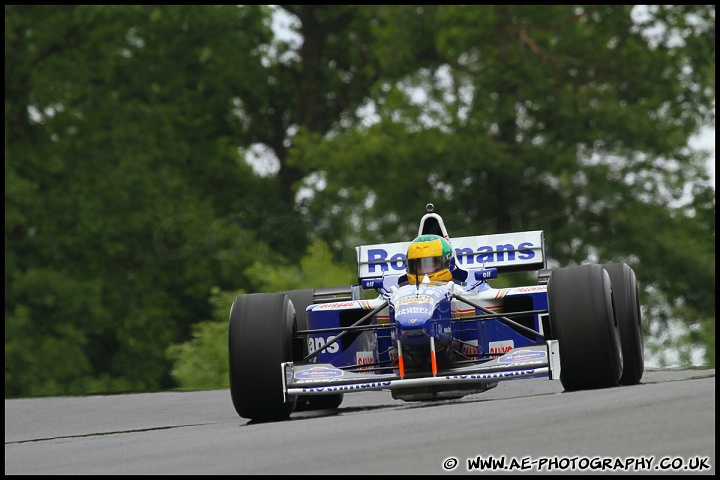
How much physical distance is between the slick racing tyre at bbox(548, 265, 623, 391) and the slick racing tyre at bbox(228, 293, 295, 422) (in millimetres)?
2176

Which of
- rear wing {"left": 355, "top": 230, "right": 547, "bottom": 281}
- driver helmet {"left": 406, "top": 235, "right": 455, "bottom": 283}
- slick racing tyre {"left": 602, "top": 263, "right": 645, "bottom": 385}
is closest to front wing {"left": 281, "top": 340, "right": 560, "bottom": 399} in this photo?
slick racing tyre {"left": 602, "top": 263, "right": 645, "bottom": 385}

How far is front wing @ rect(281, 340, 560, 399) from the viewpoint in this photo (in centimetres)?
1056

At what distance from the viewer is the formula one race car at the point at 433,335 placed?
416 inches

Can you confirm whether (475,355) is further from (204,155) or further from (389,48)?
(204,155)

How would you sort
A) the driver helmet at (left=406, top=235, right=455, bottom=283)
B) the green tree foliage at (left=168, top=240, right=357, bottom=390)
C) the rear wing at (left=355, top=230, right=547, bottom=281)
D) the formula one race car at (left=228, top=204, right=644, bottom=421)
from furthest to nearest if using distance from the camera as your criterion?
1. the green tree foliage at (left=168, top=240, right=357, bottom=390)
2. the rear wing at (left=355, top=230, right=547, bottom=281)
3. the driver helmet at (left=406, top=235, right=455, bottom=283)
4. the formula one race car at (left=228, top=204, right=644, bottom=421)

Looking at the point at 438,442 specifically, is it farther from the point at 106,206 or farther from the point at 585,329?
the point at 106,206

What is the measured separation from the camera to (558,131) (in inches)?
1281

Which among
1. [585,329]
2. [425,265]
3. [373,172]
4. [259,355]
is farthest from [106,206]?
[585,329]

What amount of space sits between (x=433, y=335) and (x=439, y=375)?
0.47 metres

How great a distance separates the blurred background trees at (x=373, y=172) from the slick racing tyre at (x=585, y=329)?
19.1 metres

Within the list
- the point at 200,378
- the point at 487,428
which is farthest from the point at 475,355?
the point at 200,378

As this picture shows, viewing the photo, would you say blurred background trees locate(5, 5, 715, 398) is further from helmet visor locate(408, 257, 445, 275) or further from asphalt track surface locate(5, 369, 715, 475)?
asphalt track surface locate(5, 369, 715, 475)

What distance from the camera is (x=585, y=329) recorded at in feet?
34.4

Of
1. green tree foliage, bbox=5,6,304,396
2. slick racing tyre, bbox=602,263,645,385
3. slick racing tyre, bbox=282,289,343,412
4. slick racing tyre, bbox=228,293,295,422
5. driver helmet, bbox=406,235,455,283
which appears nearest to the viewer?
slick racing tyre, bbox=228,293,295,422
